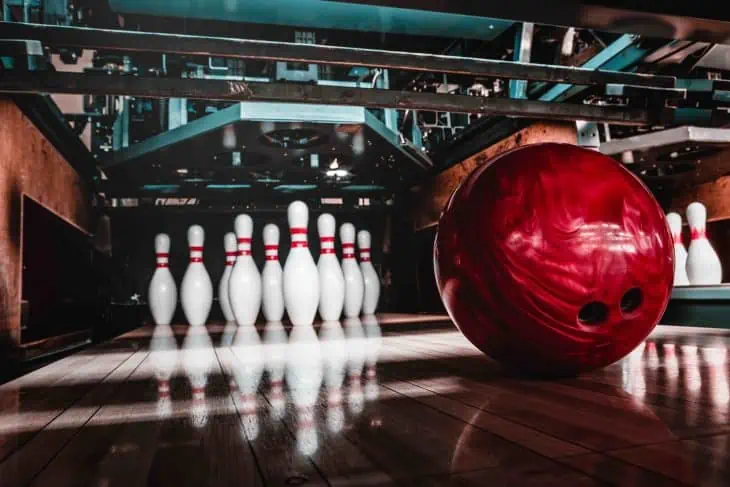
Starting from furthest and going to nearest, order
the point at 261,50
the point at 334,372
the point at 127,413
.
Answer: the point at 261,50 < the point at 334,372 < the point at 127,413

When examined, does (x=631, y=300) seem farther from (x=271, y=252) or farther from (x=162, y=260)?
(x=162, y=260)

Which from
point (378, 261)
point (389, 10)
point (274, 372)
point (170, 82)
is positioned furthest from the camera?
point (378, 261)

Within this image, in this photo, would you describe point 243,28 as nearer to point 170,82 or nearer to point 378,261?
point 170,82

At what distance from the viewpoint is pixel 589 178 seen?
0.96m

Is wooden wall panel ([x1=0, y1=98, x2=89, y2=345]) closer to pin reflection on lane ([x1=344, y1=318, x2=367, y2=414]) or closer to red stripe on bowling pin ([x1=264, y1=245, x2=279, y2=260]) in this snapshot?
pin reflection on lane ([x1=344, y1=318, x2=367, y2=414])

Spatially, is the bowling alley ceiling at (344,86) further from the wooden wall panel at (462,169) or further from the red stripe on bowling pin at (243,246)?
the red stripe on bowling pin at (243,246)

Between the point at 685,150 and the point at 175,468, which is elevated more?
the point at 685,150

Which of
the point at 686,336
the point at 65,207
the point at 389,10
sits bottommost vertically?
the point at 686,336

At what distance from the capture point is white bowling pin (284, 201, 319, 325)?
9.25ft

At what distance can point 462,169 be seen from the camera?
2729 mm

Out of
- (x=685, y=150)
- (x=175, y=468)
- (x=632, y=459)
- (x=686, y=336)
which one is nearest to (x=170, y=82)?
(x=175, y=468)

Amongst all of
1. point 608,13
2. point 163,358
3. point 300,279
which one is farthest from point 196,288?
point 608,13

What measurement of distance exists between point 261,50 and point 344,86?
0.67 m

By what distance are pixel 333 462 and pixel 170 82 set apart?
1276mm
